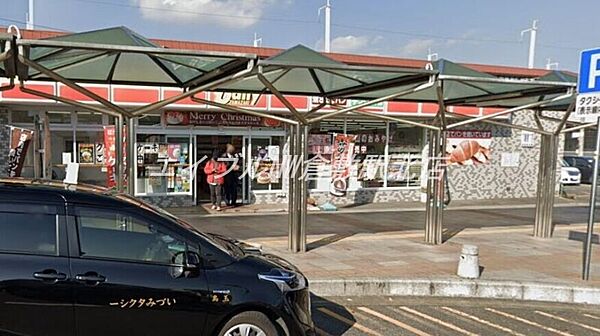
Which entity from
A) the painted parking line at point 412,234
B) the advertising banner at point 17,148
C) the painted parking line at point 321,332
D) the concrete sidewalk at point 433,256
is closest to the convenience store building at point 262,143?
the advertising banner at point 17,148

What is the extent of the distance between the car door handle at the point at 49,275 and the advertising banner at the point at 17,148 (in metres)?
9.68

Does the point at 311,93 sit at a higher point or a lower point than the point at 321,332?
higher

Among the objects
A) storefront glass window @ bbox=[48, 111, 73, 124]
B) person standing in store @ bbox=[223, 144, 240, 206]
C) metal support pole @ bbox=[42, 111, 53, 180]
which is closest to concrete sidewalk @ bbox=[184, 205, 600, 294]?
person standing in store @ bbox=[223, 144, 240, 206]

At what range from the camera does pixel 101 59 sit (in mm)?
7812

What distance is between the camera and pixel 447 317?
5.82 meters

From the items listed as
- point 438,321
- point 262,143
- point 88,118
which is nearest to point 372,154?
point 262,143

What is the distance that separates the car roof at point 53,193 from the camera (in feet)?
11.7

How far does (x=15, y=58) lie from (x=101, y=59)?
6.88 ft

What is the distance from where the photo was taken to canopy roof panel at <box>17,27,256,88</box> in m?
5.83

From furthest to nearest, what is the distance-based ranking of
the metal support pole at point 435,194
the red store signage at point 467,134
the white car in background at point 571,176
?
1. the white car in background at point 571,176
2. the red store signage at point 467,134
3. the metal support pole at point 435,194

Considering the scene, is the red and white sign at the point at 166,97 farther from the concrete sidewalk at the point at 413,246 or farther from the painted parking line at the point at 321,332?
the painted parking line at the point at 321,332

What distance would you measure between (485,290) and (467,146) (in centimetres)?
1142

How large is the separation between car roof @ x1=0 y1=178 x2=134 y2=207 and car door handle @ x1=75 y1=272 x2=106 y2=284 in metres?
0.55

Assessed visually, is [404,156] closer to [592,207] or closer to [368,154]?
[368,154]
